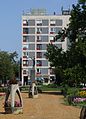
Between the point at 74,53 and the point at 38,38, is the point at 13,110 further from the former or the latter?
the point at 38,38

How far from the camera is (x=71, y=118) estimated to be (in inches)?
871

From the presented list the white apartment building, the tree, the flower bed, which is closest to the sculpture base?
the flower bed

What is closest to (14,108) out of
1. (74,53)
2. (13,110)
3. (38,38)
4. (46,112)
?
(13,110)

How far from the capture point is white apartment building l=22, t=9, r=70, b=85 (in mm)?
134375

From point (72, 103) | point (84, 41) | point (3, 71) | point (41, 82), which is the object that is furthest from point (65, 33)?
point (41, 82)

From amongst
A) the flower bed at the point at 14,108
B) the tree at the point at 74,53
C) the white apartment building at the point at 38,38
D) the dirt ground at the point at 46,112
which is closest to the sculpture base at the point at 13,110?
the flower bed at the point at 14,108

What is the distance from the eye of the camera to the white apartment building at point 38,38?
134375mm

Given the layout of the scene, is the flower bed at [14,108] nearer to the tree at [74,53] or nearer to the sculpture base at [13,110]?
the sculpture base at [13,110]

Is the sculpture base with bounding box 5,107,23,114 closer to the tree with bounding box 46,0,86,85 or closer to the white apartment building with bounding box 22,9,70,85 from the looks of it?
the tree with bounding box 46,0,86,85

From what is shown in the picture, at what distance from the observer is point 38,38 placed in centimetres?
13438

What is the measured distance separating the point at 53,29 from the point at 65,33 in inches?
2696

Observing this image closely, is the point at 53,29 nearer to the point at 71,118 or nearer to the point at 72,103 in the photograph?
the point at 72,103

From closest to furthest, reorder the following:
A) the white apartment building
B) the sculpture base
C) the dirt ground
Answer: the dirt ground < the sculpture base < the white apartment building

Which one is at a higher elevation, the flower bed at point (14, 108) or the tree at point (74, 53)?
the tree at point (74, 53)
